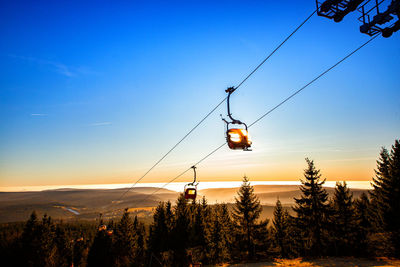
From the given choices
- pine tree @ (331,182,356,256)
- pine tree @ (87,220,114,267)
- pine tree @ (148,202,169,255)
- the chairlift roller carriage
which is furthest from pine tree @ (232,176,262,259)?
pine tree @ (87,220,114,267)

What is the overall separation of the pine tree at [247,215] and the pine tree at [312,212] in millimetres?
6900

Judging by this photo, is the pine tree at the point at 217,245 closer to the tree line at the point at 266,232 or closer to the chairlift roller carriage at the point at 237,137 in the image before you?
the tree line at the point at 266,232

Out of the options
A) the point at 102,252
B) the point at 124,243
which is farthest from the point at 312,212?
the point at 102,252

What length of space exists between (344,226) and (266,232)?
38.4 feet

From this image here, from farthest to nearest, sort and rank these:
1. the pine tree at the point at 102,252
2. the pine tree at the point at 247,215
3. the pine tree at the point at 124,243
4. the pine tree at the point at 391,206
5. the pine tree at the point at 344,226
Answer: the pine tree at the point at 102,252 → the pine tree at the point at 124,243 → the pine tree at the point at 247,215 → the pine tree at the point at 344,226 → the pine tree at the point at 391,206

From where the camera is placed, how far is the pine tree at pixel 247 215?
109 feet

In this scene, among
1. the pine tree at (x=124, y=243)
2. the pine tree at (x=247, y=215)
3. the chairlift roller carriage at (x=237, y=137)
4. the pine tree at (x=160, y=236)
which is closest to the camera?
the chairlift roller carriage at (x=237, y=137)

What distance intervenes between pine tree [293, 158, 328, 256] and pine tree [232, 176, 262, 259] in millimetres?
6900

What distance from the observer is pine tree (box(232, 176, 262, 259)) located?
109ft

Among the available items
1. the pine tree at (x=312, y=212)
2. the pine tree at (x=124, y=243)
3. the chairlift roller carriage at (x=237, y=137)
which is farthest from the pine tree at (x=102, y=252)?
the chairlift roller carriage at (x=237, y=137)

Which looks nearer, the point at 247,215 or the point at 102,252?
the point at 247,215

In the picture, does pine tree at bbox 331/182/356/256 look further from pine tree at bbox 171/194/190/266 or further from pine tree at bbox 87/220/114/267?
pine tree at bbox 87/220/114/267

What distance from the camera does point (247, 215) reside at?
3397cm

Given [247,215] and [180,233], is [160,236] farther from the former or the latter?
[247,215]
